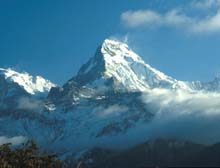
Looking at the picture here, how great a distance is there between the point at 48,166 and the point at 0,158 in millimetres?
12839

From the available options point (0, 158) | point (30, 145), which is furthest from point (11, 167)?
point (30, 145)

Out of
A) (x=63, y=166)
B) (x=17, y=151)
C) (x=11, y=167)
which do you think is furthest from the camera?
(x=63, y=166)

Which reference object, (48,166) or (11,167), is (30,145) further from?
(11,167)

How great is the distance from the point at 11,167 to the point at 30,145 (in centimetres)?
1544

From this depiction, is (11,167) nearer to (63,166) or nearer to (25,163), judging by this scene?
(25,163)

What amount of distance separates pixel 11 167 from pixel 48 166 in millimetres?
15016

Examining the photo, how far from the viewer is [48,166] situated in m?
151

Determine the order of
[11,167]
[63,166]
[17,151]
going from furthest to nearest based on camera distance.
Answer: [63,166]
[17,151]
[11,167]

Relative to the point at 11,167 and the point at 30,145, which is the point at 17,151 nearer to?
the point at 30,145

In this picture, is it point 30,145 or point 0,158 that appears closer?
point 0,158

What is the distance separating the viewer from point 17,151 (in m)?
151

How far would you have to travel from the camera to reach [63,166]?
16100 centimetres

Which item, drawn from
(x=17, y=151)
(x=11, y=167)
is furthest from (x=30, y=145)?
(x=11, y=167)

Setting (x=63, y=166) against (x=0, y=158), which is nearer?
(x=0, y=158)
